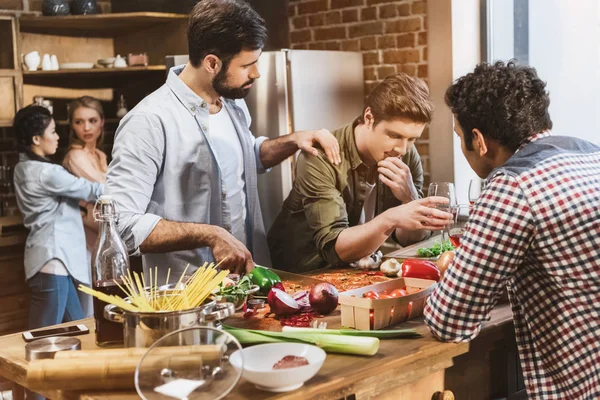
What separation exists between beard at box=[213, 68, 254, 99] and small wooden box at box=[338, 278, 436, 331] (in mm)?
1056

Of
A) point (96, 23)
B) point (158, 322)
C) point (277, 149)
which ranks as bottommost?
point (158, 322)

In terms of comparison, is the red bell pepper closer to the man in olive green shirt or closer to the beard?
the man in olive green shirt

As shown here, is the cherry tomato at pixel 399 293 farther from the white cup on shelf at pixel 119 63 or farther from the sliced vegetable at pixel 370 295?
the white cup on shelf at pixel 119 63

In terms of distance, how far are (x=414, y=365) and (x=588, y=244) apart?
0.49 metres

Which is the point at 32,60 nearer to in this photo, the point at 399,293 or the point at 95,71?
the point at 95,71

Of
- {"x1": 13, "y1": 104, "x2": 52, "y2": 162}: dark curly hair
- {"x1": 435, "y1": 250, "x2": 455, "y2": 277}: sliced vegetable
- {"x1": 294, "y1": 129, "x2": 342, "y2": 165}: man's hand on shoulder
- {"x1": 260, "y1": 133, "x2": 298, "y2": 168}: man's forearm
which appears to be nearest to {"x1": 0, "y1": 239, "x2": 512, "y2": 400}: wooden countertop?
{"x1": 435, "y1": 250, "x2": 455, "y2": 277}: sliced vegetable

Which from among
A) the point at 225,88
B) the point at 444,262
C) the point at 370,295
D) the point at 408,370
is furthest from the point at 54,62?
the point at 408,370

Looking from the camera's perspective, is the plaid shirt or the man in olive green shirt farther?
the man in olive green shirt

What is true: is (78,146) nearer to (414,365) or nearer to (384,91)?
(384,91)

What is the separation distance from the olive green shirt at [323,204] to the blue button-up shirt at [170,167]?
29 cm

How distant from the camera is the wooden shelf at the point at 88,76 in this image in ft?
17.7

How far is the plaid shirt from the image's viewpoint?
1.73 m

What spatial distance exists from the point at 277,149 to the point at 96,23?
2.97 metres

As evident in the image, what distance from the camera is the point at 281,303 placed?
6.75 ft
